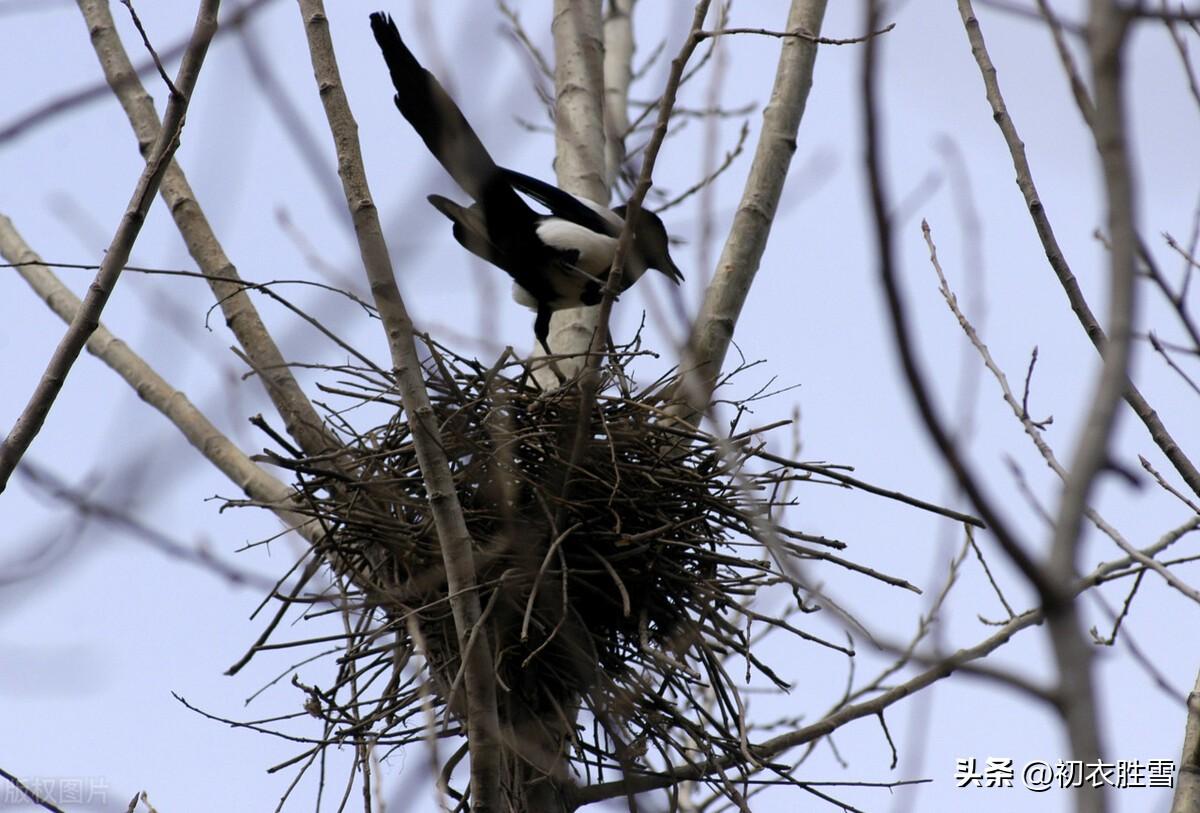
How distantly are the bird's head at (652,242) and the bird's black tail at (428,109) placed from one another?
692mm

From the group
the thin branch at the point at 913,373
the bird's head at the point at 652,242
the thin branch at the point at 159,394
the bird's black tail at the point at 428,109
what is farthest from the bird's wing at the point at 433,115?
the thin branch at the point at 913,373

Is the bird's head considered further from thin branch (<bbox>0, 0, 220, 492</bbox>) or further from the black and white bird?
thin branch (<bbox>0, 0, 220, 492</bbox>)

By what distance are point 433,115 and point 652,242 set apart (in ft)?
3.54

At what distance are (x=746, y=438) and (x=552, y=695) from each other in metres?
0.71

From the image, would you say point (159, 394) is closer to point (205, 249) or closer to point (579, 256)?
point (205, 249)

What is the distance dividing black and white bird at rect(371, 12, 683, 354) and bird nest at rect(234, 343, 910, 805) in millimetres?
845

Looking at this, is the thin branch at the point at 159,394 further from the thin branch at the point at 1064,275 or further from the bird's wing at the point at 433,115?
the thin branch at the point at 1064,275

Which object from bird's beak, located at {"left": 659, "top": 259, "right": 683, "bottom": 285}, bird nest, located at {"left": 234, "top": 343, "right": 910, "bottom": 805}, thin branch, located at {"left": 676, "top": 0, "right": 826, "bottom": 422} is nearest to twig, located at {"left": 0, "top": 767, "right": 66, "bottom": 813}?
bird nest, located at {"left": 234, "top": 343, "right": 910, "bottom": 805}

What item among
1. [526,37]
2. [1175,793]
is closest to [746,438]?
[1175,793]

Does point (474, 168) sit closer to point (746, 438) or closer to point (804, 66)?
point (804, 66)

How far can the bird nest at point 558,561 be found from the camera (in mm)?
2734

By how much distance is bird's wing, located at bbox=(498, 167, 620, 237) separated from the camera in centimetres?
385

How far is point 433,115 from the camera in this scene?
3.35 metres

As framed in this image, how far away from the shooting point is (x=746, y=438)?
2.88 metres
